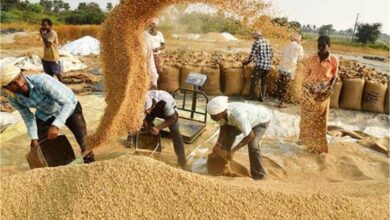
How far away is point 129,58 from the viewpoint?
3762 millimetres

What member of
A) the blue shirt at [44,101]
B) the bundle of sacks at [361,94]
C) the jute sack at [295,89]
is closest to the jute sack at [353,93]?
the bundle of sacks at [361,94]

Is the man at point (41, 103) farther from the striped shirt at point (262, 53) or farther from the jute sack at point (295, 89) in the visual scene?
the striped shirt at point (262, 53)

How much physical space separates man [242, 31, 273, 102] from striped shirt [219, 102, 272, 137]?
3078mm

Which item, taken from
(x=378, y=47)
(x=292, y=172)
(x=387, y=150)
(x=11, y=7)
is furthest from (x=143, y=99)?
(x=11, y=7)

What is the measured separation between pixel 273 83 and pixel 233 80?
76 cm

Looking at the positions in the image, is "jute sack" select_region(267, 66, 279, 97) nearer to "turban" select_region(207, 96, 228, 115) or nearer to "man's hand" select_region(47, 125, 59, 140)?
"turban" select_region(207, 96, 228, 115)

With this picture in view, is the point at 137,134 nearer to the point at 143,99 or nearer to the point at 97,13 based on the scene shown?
the point at 143,99

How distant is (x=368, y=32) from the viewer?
32125 mm

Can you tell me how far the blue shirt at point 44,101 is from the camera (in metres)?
3.07

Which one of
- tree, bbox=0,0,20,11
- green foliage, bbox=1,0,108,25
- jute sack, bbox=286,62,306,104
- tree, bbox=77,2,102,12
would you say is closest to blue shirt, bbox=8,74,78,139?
jute sack, bbox=286,62,306,104

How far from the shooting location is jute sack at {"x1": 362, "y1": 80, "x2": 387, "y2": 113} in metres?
6.54

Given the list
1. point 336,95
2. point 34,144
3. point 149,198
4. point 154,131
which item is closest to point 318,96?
point 154,131

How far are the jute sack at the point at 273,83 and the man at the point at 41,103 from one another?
14.7 feet

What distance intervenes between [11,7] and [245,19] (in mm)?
32881
